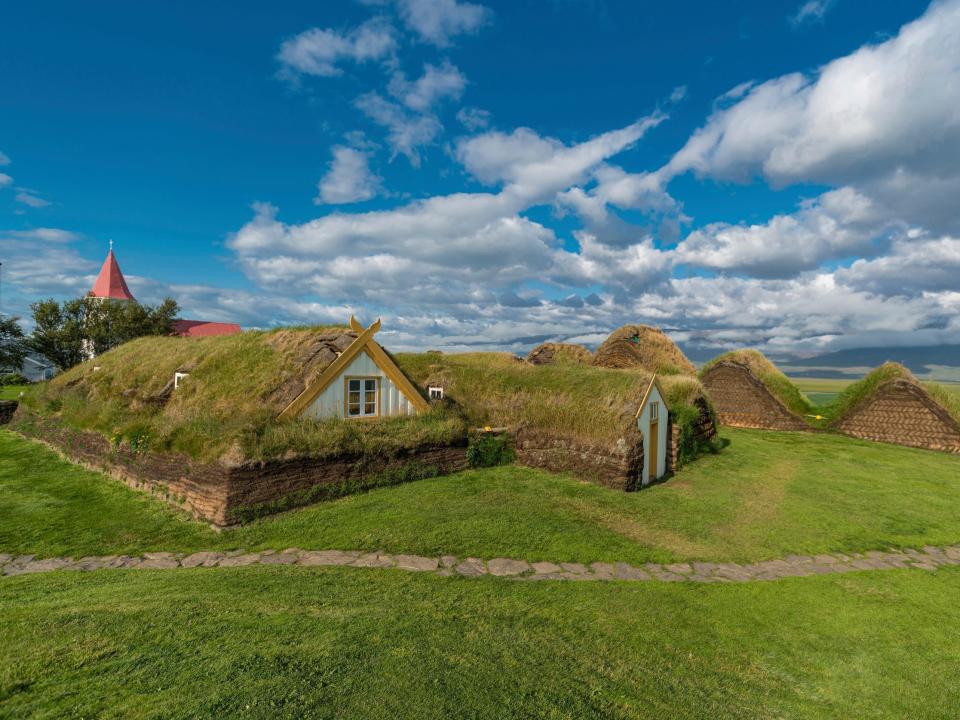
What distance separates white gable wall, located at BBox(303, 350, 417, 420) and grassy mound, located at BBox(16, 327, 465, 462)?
1.35 feet

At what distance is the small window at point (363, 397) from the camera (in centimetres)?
1141

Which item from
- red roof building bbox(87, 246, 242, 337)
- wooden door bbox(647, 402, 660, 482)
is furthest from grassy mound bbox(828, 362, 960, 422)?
red roof building bbox(87, 246, 242, 337)

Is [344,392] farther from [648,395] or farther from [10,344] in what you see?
[10,344]

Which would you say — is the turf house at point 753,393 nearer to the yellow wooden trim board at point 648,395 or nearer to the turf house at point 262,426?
the yellow wooden trim board at point 648,395

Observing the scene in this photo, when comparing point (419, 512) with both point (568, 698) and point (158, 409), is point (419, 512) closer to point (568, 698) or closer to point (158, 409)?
point (568, 698)

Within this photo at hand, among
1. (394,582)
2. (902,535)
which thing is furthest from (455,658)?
(902,535)

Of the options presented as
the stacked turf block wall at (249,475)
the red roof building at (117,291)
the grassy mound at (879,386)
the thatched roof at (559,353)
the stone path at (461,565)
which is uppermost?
the red roof building at (117,291)

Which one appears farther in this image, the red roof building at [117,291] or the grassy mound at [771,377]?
the red roof building at [117,291]

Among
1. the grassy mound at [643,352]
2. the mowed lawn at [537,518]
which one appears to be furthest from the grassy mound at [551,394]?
the grassy mound at [643,352]

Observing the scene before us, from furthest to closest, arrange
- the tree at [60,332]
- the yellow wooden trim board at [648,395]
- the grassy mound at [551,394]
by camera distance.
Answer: the tree at [60,332] → the grassy mound at [551,394] → the yellow wooden trim board at [648,395]

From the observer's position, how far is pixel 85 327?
40938 millimetres

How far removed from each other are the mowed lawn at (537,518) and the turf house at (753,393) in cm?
921

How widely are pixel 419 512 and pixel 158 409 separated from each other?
8.74 m

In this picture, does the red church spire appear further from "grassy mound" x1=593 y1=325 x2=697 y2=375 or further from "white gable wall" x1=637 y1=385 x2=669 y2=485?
"white gable wall" x1=637 y1=385 x2=669 y2=485
